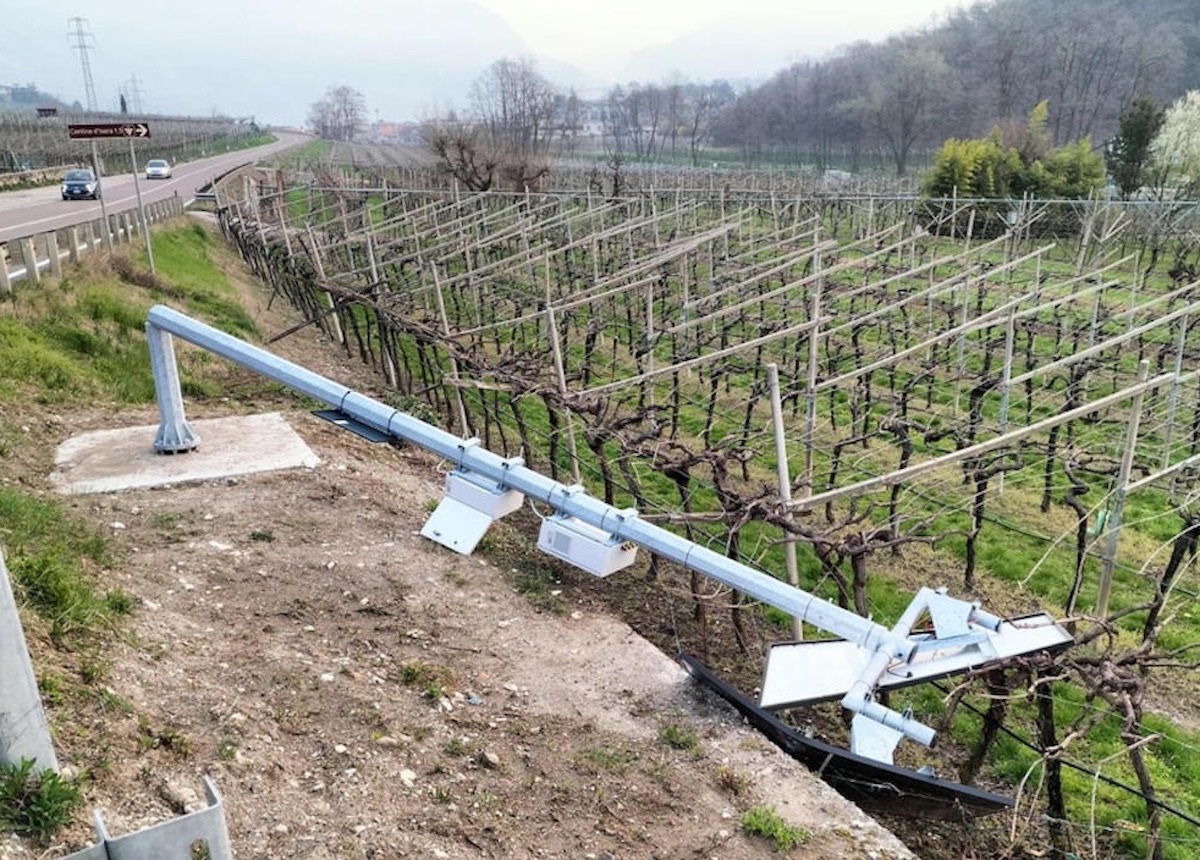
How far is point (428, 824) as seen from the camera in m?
4.05

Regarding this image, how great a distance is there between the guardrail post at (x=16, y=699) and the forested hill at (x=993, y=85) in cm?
5948

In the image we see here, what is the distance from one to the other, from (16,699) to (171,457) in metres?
5.04

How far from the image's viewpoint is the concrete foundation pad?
24.0 feet

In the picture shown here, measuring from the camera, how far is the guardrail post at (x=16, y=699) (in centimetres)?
306

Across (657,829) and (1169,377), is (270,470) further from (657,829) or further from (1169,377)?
(1169,377)

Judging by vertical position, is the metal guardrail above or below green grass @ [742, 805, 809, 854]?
above

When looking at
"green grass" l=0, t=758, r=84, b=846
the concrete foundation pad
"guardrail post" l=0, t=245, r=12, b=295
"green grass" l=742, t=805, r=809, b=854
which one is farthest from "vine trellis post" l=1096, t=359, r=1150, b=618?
"guardrail post" l=0, t=245, r=12, b=295

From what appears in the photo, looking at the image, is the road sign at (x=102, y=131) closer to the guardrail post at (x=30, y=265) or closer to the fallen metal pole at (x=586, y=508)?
the guardrail post at (x=30, y=265)

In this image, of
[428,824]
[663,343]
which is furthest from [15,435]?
[663,343]

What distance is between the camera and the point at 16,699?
313cm

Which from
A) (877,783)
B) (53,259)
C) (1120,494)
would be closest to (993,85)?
(53,259)

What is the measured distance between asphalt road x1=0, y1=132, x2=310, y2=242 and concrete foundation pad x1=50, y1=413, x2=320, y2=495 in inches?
588

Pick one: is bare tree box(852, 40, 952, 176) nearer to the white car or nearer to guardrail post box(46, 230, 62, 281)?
the white car

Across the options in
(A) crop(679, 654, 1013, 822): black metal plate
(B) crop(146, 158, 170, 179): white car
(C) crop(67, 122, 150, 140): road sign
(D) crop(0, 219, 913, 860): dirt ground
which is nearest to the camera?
(D) crop(0, 219, 913, 860): dirt ground
